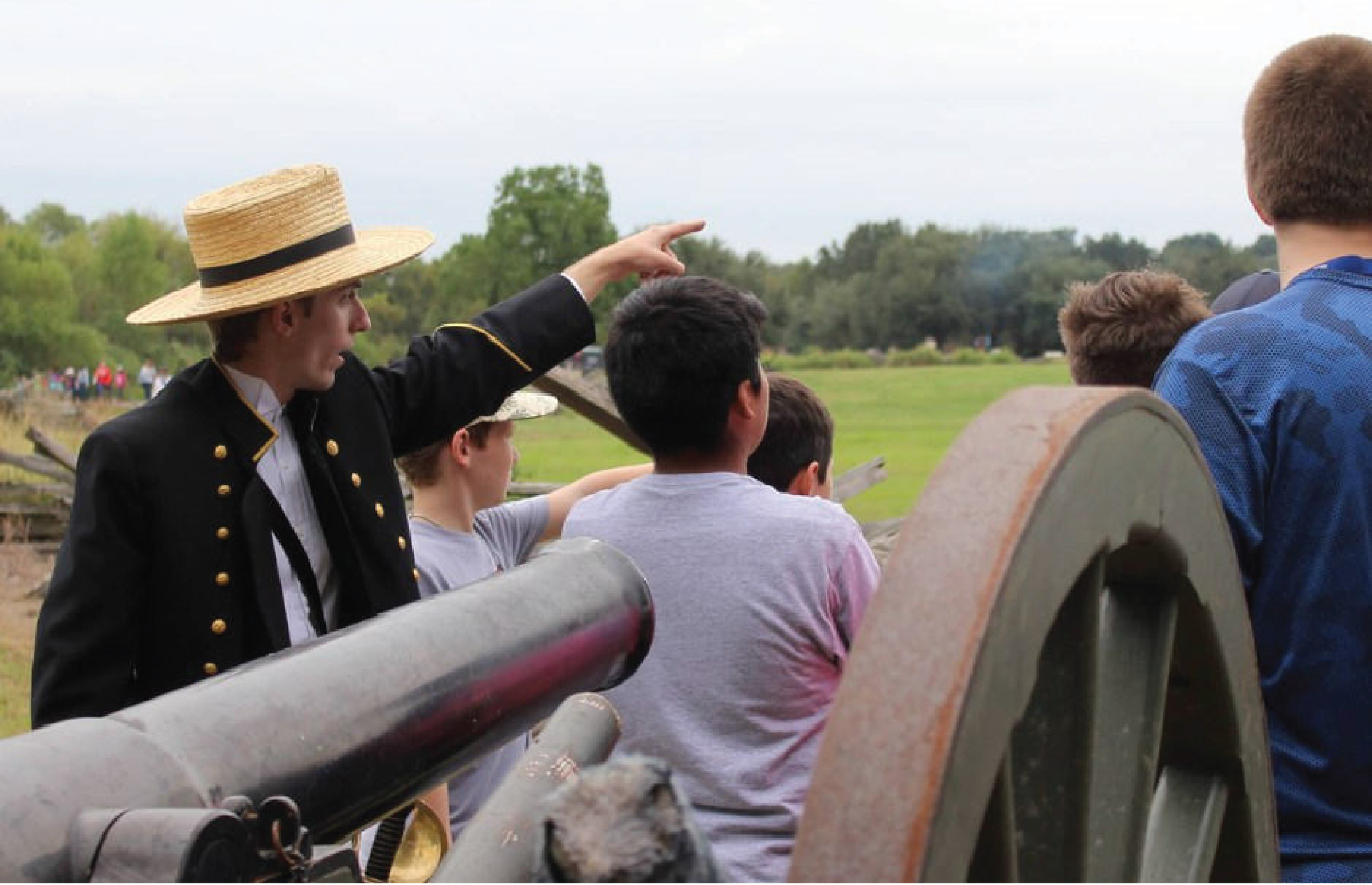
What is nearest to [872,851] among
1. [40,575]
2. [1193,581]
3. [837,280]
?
[1193,581]

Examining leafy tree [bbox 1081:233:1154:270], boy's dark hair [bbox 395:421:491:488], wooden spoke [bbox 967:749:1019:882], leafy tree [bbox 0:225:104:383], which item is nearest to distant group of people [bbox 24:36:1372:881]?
boy's dark hair [bbox 395:421:491:488]

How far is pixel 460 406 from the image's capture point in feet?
11.1

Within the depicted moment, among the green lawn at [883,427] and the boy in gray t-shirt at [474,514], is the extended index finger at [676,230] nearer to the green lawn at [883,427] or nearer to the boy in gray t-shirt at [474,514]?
the boy in gray t-shirt at [474,514]

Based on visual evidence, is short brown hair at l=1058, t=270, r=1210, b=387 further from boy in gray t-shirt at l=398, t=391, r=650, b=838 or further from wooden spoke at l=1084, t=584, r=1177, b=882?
wooden spoke at l=1084, t=584, r=1177, b=882

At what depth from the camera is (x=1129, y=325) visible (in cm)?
366

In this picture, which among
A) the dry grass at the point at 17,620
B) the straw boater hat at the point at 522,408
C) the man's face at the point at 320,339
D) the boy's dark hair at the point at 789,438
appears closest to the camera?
the man's face at the point at 320,339

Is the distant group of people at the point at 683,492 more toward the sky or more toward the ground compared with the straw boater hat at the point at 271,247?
more toward the ground

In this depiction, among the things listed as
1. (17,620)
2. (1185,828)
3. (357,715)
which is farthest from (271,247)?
(17,620)

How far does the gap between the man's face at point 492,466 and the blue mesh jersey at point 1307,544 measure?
183 cm

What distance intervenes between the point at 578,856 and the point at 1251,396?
1.58 meters

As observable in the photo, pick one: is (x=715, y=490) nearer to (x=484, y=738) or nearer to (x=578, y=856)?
(x=484, y=738)

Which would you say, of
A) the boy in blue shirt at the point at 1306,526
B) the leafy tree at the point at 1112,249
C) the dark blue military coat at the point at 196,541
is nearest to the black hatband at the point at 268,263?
the dark blue military coat at the point at 196,541

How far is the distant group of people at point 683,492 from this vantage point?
7.98 feet

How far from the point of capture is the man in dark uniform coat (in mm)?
2809
